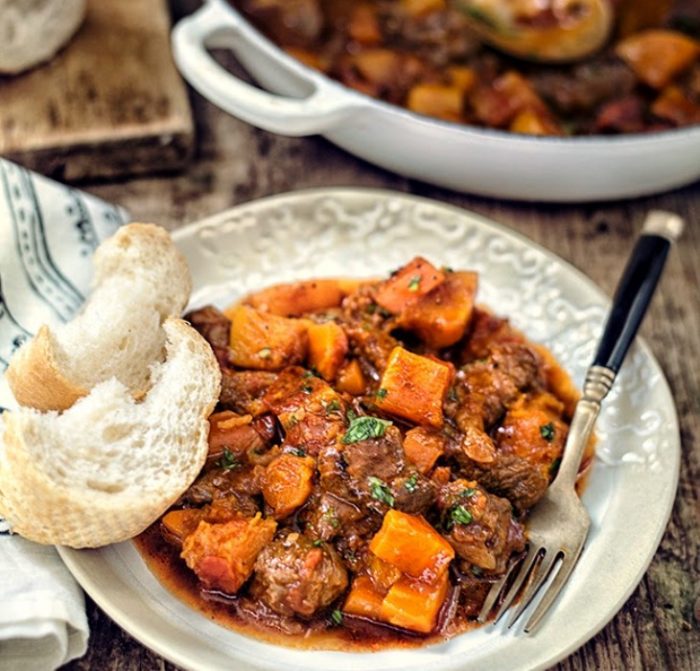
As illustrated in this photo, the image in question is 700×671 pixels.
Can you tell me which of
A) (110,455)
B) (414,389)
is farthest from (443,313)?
(110,455)

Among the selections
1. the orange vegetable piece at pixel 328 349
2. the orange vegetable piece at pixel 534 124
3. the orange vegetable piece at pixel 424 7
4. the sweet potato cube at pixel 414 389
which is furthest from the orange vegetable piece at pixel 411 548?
the orange vegetable piece at pixel 424 7

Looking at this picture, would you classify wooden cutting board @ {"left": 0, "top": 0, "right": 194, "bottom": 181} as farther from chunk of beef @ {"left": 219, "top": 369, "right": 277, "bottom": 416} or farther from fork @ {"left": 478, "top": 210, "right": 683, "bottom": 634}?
fork @ {"left": 478, "top": 210, "right": 683, "bottom": 634}

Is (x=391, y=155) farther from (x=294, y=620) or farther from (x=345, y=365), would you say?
(x=294, y=620)

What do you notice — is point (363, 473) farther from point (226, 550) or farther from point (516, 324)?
point (516, 324)

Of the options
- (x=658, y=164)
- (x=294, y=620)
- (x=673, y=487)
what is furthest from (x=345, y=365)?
(x=658, y=164)

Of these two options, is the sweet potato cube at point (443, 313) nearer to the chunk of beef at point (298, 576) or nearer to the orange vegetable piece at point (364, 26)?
the chunk of beef at point (298, 576)
